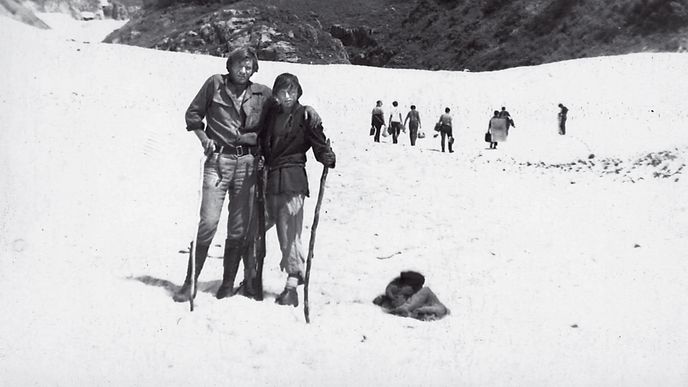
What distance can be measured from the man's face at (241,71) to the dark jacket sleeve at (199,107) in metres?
0.19

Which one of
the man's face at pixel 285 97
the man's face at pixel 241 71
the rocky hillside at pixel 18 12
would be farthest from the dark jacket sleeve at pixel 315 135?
the rocky hillside at pixel 18 12

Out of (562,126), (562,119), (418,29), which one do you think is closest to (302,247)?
(562,119)

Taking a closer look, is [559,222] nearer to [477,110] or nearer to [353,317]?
[353,317]

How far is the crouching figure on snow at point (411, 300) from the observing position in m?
6.20

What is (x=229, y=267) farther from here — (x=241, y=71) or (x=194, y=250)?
(x=241, y=71)

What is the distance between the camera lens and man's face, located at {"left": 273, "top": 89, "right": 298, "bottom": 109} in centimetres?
582

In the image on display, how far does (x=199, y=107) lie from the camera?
5.73m

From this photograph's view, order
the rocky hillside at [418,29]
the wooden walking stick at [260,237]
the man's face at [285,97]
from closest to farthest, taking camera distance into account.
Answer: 1. the man's face at [285,97]
2. the wooden walking stick at [260,237]
3. the rocky hillside at [418,29]

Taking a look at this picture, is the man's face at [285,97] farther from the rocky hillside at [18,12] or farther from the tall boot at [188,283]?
the rocky hillside at [18,12]

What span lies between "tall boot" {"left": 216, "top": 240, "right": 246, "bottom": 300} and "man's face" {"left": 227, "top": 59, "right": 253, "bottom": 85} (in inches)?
56.0

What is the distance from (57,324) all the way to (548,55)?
221ft

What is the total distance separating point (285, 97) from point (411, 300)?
2.24 m

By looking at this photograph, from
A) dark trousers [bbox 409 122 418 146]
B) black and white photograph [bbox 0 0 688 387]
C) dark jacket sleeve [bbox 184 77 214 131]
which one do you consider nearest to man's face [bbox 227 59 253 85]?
black and white photograph [bbox 0 0 688 387]

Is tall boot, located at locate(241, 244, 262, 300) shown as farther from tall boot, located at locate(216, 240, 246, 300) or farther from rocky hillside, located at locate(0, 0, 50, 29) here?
rocky hillside, located at locate(0, 0, 50, 29)
